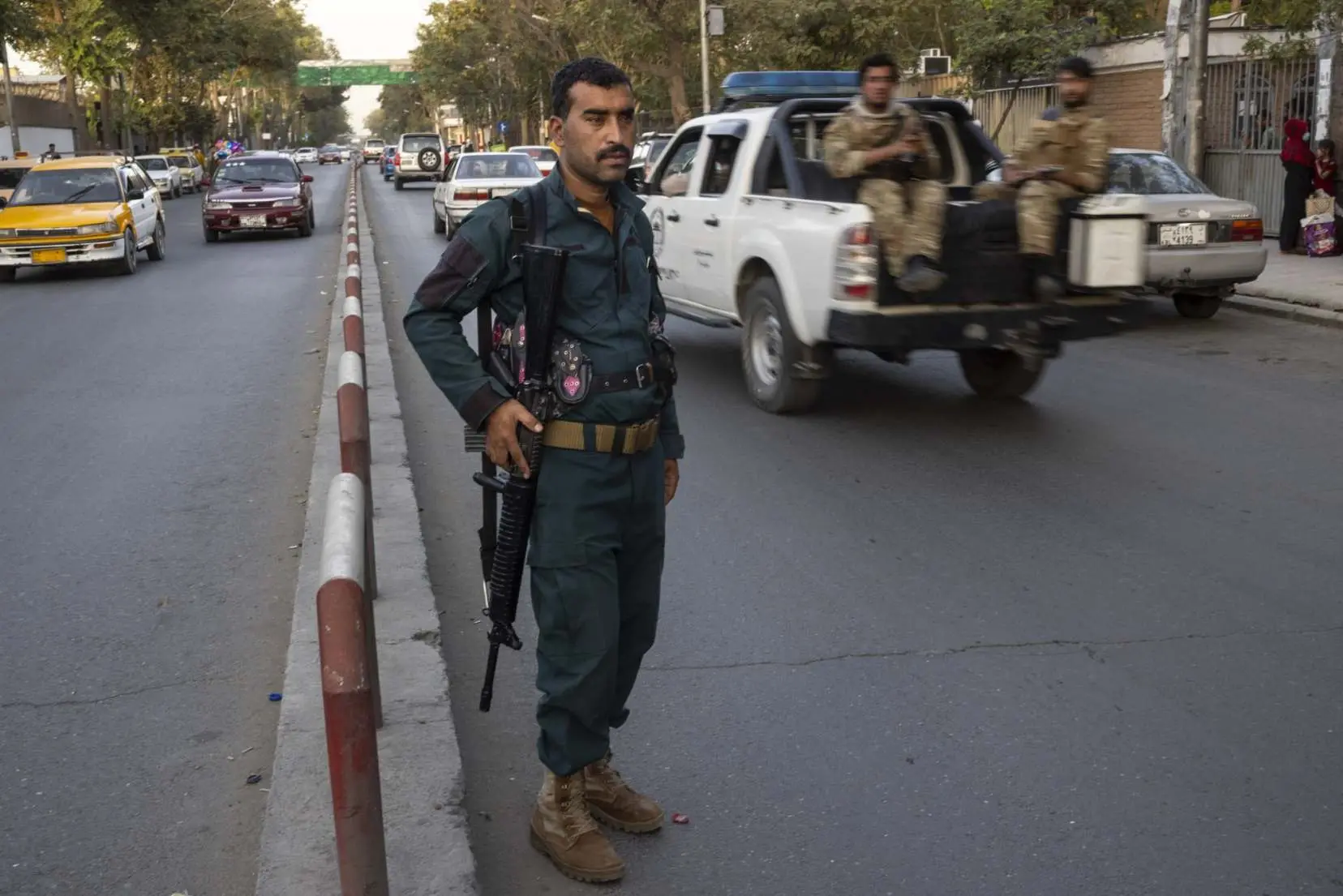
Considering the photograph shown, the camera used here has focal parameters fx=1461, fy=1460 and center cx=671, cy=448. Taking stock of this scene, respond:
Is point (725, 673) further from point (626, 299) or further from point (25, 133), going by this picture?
point (25, 133)

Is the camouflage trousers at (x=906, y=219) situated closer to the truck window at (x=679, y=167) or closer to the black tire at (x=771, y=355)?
the black tire at (x=771, y=355)

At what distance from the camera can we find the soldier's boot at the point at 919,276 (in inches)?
309

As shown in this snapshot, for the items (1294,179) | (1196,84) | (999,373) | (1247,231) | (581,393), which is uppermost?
(1196,84)

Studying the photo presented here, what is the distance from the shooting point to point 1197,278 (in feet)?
41.8

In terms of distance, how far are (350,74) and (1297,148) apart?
107m

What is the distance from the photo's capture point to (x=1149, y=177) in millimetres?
13984

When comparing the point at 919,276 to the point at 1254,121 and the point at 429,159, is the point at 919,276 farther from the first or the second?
the point at 429,159

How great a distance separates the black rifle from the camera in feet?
10.7

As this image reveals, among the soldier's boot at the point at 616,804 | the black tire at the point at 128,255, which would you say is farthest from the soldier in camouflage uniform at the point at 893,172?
the black tire at the point at 128,255

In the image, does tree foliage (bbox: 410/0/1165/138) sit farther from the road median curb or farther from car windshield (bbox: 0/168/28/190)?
the road median curb

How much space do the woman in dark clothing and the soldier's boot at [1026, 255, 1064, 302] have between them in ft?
38.1

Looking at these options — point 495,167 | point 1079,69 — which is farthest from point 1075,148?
point 495,167

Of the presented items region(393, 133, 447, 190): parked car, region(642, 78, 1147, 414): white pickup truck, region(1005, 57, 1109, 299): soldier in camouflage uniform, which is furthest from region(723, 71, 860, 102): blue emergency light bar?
region(393, 133, 447, 190): parked car

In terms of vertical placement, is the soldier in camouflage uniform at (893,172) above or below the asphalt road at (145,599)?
above
